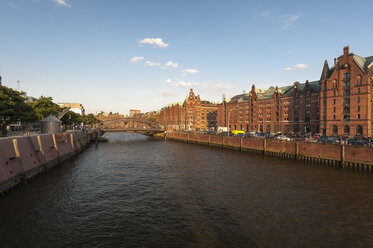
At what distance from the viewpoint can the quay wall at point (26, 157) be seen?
79.8 feet

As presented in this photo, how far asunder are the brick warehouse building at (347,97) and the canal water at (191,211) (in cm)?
3755

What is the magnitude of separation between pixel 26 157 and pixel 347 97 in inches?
3291

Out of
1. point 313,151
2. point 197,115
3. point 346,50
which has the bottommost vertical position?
point 313,151

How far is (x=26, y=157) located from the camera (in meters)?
29.9

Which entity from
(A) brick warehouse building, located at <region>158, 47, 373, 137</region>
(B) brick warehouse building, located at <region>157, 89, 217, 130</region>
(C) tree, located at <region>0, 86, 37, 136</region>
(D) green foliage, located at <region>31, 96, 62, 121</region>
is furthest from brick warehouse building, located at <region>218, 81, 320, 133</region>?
(D) green foliage, located at <region>31, 96, 62, 121</region>

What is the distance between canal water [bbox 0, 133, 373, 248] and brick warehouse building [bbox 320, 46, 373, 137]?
3755 centimetres

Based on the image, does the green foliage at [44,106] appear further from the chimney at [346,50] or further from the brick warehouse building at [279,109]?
the chimney at [346,50]

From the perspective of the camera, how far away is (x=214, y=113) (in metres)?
150

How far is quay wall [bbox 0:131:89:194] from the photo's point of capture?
24328 millimetres

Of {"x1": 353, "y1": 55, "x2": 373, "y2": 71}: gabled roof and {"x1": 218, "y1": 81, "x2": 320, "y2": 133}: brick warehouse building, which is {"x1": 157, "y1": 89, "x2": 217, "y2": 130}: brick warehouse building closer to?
{"x1": 218, "y1": 81, "x2": 320, "y2": 133}: brick warehouse building

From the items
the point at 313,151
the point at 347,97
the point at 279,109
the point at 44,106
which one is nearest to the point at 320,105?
the point at 347,97

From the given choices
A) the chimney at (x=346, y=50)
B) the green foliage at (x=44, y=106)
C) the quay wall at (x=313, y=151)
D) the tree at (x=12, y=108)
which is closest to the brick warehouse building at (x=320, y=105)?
the chimney at (x=346, y=50)

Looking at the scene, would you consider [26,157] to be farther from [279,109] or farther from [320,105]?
[279,109]

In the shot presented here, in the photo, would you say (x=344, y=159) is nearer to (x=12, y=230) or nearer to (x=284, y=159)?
(x=284, y=159)
